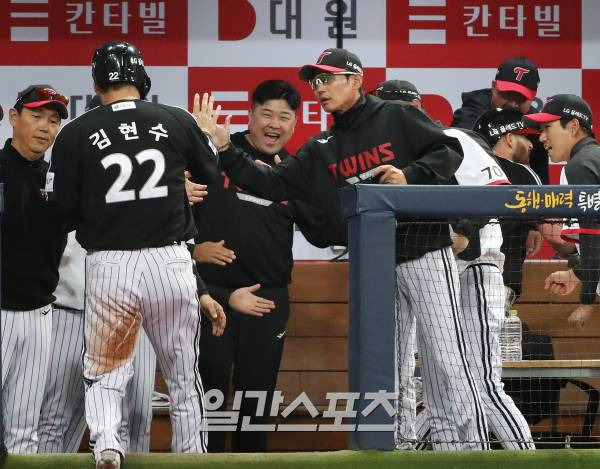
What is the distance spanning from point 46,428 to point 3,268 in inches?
21.9

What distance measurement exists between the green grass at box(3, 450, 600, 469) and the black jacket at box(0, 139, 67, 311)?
0.97 meters

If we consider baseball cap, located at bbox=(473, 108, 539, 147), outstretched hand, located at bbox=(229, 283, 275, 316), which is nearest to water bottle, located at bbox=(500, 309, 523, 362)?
baseball cap, located at bbox=(473, 108, 539, 147)

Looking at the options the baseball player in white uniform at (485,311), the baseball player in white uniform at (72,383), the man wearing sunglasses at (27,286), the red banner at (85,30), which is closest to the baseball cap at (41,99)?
the man wearing sunglasses at (27,286)

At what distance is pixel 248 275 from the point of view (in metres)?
4.12

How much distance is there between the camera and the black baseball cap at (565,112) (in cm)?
403

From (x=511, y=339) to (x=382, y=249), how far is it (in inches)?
65.6

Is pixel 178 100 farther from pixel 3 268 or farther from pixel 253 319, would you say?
pixel 3 268

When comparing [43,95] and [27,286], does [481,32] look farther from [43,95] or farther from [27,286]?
[27,286]

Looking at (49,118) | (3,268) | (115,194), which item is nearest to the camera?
(115,194)

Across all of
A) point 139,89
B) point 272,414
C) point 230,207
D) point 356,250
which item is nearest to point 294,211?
point 230,207

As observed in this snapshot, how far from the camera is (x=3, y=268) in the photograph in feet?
11.4

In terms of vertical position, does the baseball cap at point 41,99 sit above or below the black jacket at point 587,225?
above

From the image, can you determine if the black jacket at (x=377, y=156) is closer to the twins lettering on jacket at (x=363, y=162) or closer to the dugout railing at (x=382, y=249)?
the twins lettering on jacket at (x=363, y=162)

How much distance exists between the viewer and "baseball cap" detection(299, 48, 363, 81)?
339 centimetres
